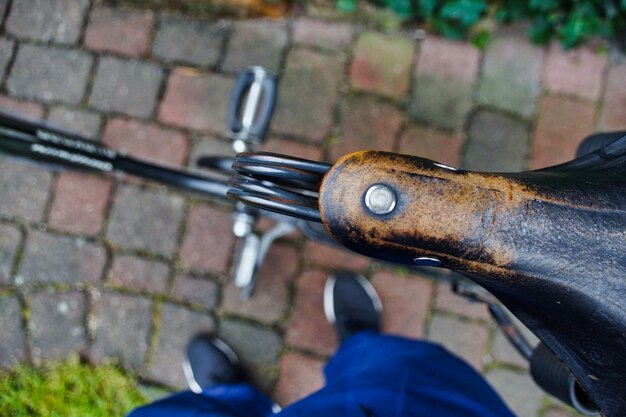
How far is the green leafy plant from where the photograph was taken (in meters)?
2.03

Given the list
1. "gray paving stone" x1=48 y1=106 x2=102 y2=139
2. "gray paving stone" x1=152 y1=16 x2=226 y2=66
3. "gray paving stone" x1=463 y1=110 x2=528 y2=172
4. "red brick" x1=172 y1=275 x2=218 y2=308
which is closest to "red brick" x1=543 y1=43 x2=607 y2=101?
"gray paving stone" x1=463 y1=110 x2=528 y2=172

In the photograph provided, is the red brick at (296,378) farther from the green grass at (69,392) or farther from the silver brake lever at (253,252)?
the green grass at (69,392)

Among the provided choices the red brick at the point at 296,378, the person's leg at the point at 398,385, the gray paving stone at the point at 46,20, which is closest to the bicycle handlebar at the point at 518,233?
the person's leg at the point at 398,385

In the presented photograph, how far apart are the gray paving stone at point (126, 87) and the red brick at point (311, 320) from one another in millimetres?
964

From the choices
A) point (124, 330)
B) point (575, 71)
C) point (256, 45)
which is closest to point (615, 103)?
point (575, 71)

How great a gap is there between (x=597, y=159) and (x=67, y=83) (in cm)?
202

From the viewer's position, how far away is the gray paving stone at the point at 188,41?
7.32ft

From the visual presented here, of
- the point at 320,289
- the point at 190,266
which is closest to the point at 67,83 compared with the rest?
the point at 190,266

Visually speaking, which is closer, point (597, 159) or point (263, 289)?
point (597, 159)

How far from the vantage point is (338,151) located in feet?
7.14

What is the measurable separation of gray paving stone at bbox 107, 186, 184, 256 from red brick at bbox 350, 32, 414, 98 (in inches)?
35.9

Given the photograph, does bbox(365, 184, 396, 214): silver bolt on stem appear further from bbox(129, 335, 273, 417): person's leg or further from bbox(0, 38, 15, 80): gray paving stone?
bbox(0, 38, 15, 80): gray paving stone

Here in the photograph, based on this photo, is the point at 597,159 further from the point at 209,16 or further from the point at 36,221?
the point at 36,221

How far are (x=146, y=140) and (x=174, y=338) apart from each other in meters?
0.82
